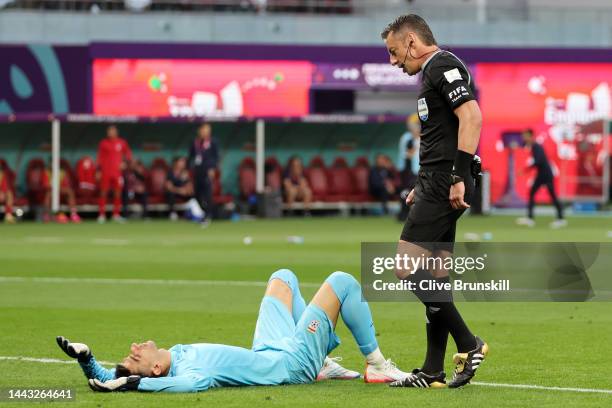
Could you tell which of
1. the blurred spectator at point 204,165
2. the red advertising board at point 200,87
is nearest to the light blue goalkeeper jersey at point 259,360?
the blurred spectator at point 204,165

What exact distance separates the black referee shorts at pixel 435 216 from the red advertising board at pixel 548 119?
111 ft

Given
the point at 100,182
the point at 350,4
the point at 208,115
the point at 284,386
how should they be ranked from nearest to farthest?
the point at 284,386, the point at 100,182, the point at 208,115, the point at 350,4

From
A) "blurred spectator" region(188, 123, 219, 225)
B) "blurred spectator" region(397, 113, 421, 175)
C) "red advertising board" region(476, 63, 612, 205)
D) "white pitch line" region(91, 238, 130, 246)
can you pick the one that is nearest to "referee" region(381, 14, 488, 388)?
"white pitch line" region(91, 238, 130, 246)

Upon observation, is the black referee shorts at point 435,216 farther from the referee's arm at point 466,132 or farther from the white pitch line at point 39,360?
the white pitch line at point 39,360

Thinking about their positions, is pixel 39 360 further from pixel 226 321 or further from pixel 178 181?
pixel 178 181

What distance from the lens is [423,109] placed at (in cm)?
910

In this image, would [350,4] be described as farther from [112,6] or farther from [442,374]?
[442,374]

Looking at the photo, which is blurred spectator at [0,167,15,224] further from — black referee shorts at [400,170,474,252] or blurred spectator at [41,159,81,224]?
black referee shorts at [400,170,474,252]

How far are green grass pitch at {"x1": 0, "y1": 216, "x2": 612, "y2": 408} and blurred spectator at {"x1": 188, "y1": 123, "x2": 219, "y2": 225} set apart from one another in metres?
5.65

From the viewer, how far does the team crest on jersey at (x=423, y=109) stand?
357 inches

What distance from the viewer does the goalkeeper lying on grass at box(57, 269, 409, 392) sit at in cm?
865

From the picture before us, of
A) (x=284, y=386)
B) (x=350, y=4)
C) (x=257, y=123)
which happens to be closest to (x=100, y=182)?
(x=257, y=123)

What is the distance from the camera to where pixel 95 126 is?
37406mm

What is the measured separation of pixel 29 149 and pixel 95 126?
2.01 meters
